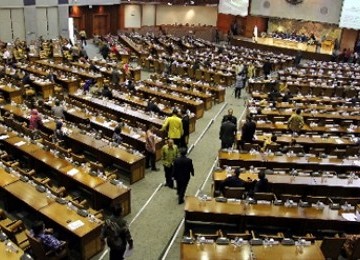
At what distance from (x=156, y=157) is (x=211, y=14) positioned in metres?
27.0

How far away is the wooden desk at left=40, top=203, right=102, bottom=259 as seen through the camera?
7.64 metres

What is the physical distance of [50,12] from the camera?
2783 centimetres

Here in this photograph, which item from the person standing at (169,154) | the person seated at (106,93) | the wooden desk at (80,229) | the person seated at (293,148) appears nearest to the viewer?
the wooden desk at (80,229)

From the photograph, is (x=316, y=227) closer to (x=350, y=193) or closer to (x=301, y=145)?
(x=350, y=193)

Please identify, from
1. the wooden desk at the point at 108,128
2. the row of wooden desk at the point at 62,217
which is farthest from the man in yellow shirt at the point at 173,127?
the row of wooden desk at the point at 62,217

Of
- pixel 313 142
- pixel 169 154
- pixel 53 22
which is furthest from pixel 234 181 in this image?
pixel 53 22

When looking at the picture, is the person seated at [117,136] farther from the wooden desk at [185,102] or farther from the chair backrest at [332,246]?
the chair backrest at [332,246]

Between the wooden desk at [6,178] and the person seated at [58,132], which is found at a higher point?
the person seated at [58,132]

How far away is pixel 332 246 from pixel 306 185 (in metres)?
2.46

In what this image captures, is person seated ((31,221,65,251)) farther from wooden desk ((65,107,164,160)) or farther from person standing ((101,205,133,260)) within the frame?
wooden desk ((65,107,164,160))

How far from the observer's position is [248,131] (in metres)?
11.9

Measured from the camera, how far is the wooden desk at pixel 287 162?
36.0ft

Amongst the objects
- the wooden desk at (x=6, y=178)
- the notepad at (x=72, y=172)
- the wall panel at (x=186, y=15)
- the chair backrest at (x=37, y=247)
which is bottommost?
the chair backrest at (x=37, y=247)

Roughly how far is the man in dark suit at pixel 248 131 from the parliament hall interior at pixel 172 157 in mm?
43
